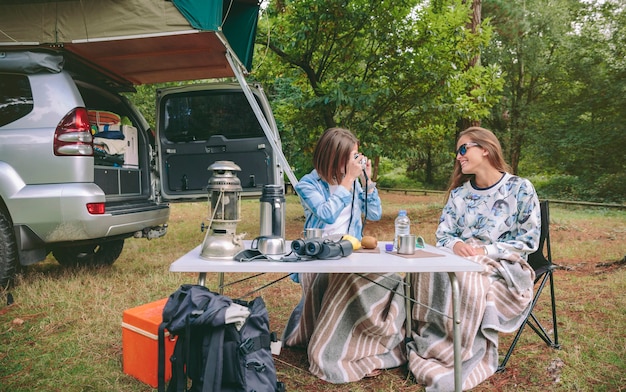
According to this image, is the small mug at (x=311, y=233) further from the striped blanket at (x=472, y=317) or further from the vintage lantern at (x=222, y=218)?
the striped blanket at (x=472, y=317)

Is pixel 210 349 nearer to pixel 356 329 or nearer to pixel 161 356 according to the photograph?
pixel 161 356

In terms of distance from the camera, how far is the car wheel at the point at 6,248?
323cm

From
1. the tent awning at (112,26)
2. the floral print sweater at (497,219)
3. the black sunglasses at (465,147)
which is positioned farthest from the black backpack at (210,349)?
the tent awning at (112,26)

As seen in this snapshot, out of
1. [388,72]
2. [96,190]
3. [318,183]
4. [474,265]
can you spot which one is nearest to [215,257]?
[318,183]

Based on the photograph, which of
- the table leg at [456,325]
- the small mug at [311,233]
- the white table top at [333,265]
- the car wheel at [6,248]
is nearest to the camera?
the white table top at [333,265]

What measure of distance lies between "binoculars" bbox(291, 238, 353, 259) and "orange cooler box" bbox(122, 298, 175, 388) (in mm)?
773

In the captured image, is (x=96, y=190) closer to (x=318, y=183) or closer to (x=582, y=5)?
(x=318, y=183)

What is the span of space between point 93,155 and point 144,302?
1.18 meters

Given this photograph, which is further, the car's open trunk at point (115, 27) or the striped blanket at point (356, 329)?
the car's open trunk at point (115, 27)

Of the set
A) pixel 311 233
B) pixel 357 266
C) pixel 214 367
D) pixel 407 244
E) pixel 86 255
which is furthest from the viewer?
pixel 86 255

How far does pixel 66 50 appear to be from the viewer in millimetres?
3404

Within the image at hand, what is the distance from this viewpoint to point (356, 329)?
229 cm

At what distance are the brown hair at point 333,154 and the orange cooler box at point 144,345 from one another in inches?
44.9

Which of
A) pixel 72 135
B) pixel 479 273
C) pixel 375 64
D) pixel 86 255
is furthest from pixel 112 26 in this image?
pixel 375 64
